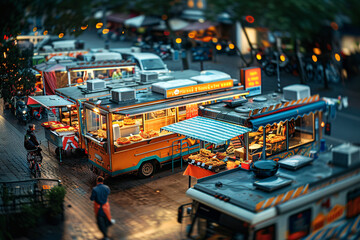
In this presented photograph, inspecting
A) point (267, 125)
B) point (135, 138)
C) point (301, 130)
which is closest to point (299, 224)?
point (267, 125)

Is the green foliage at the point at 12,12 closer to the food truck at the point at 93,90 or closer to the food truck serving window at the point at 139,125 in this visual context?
the food truck at the point at 93,90

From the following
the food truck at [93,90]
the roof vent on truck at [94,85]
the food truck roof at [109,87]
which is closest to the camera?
the food truck at [93,90]

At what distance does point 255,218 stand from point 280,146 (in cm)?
745

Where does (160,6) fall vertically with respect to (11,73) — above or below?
above

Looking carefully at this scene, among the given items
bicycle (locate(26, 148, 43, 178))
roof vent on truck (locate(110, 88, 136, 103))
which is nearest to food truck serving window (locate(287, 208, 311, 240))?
roof vent on truck (locate(110, 88, 136, 103))

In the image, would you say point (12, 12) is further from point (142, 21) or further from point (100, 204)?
point (142, 21)

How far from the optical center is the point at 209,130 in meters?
14.5

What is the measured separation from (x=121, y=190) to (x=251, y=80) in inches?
292

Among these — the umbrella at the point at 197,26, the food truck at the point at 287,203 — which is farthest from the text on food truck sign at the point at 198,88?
the umbrella at the point at 197,26

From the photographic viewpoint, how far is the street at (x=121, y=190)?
12062 mm

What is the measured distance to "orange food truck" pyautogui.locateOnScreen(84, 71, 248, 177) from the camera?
15.3 meters

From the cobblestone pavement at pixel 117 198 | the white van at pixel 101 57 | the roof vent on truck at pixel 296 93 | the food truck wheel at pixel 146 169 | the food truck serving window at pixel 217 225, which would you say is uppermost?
the white van at pixel 101 57

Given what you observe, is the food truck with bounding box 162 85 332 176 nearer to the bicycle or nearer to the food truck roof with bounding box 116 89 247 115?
the food truck roof with bounding box 116 89 247 115

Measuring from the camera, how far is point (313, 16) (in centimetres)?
1202
